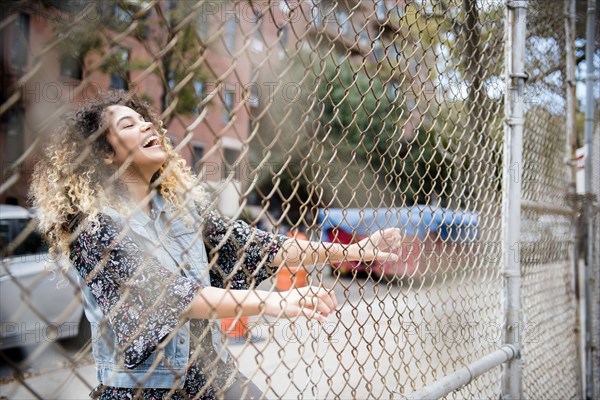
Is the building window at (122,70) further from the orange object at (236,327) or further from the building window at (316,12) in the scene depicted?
the orange object at (236,327)

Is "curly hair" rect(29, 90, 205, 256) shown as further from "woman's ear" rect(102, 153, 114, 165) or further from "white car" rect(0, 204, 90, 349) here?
"white car" rect(0, 204, 90, 349)

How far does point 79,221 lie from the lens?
1354 millimetres

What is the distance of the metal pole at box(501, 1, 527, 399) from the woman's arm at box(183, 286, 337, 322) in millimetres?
1320

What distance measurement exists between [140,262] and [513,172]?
1787mm

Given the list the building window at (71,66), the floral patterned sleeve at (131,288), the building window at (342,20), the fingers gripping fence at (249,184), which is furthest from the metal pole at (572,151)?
the building window at (71,66)

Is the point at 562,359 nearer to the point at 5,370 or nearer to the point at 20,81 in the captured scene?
the point at 20,81

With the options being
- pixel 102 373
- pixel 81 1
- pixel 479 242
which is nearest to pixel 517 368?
pixel 479 242

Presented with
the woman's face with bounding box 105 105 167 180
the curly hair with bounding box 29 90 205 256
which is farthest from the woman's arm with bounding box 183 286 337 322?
the woman's face with bounding box 105 105 167 180

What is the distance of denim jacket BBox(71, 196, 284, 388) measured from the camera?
3.99 ft

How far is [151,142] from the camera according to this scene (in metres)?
1.50

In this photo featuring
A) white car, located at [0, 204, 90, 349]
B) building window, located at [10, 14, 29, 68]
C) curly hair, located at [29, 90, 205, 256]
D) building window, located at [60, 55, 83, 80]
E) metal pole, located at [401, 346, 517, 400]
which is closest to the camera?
building window, located at [10, 14, 29, 68]

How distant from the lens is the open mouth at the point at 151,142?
4.77ft

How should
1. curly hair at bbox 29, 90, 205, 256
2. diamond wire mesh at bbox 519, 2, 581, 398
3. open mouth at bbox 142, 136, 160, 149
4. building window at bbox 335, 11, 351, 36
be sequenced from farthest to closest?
diamond wire mesh at bbox 519, 2, 581, 398 → building window at bbox 335, 11, 351, 36 → open mouth at bbox 142, 136, 160, 149 → curly hair at bbox 29, 90, 205, 256

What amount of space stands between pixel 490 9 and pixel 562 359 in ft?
7.64
